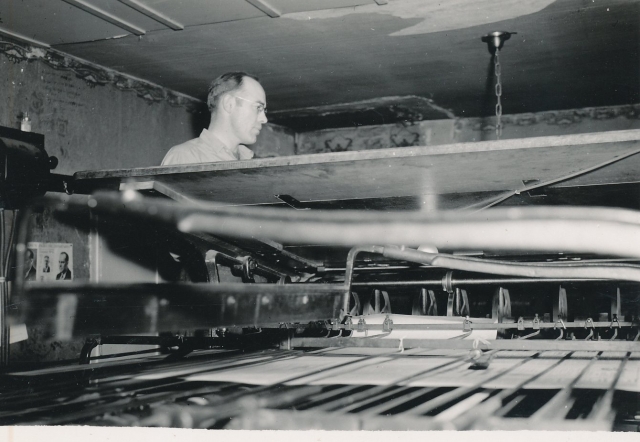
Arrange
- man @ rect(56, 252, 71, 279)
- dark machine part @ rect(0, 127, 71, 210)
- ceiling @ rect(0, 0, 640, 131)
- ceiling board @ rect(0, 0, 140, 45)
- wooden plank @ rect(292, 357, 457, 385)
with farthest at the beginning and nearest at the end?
man @ rect(56, 252, 71, 279) → ceiling @ rect(0, 0, 640, 131) → ceiling board @ rect(0, 0, 140, 45) → dark machine part @ rect(0, 127, 71, 210) → wooden plank @ rect(292, 357, 457, 385)

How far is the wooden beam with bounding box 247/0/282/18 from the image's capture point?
314 cm

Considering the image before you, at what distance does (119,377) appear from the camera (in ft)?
4.66

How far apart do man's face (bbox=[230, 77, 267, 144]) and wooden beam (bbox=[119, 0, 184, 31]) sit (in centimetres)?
75

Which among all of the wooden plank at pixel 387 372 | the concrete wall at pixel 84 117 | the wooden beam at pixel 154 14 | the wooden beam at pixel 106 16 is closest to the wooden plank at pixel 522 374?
the wooden plank at pixel 387 372

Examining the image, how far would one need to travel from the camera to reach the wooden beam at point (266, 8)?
3140 mm

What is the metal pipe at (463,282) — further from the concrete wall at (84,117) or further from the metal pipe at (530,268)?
the concrete wall at (84,117)

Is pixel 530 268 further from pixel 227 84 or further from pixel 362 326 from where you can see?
pixel 227 84

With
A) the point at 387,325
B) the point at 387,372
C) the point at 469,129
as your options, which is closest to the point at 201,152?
the point at 387,325

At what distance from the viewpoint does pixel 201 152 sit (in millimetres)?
2598

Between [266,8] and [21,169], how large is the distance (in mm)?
1419

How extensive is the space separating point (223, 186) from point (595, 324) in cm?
120

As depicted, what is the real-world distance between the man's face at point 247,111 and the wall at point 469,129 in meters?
3.48

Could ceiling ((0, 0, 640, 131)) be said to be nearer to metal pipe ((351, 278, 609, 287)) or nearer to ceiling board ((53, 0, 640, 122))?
Result: ceiling board ((53, 0, 640, 122))

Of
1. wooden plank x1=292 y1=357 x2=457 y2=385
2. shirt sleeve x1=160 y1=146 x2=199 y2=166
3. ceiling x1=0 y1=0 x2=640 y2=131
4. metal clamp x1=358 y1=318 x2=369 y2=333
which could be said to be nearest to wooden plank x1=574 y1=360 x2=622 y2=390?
wooden plank x1=292 y1=357 x2=457 y2=385
